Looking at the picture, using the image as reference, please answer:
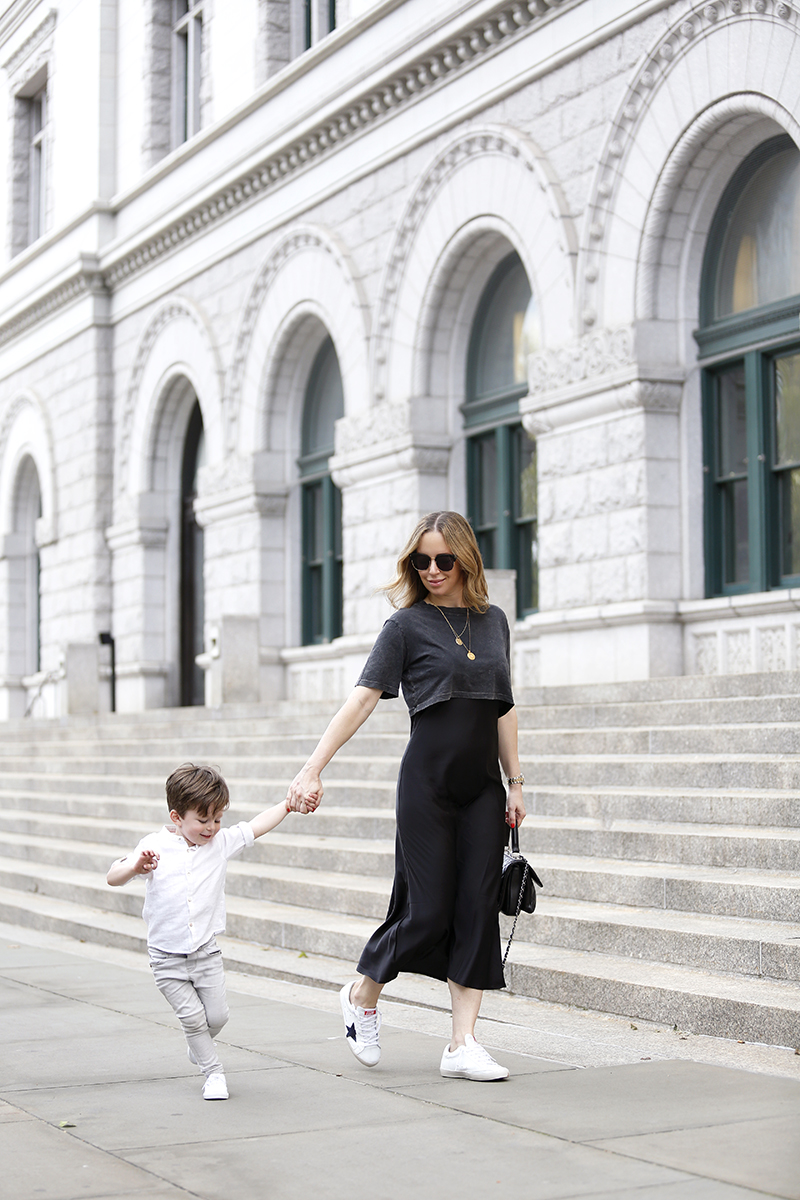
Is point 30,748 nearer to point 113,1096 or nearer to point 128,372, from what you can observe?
point 128,372

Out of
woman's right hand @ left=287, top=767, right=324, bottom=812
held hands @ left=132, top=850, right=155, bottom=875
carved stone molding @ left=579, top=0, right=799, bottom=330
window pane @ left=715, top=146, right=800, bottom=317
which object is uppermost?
carved stone molding @ left=579, top=0, right=799, bottom=330

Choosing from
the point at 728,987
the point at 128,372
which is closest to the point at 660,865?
the point at 728,987

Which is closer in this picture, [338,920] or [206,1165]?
[206,1165]

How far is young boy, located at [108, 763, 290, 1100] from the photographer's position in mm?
5508

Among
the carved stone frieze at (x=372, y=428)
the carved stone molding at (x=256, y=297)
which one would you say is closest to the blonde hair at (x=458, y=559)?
the carved stone frieze at (x=372, y=428)

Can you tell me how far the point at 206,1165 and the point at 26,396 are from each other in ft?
84.2

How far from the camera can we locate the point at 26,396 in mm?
28859

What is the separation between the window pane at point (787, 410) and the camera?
13234 millimetres

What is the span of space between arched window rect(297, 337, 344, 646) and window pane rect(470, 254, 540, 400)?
3487mm

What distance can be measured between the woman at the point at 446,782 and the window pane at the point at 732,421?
8.50 metres

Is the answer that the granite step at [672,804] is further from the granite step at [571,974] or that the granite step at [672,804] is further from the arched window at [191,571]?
the arched window at [191,571]

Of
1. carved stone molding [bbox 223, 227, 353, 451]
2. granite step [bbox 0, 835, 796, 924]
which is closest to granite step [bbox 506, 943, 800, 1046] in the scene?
granite step [bbox 0, 835, 796, 924]

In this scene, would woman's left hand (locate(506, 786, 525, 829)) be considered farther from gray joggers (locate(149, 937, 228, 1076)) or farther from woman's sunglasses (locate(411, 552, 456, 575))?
gray joggers (locate(149, 937, 228, 1076))

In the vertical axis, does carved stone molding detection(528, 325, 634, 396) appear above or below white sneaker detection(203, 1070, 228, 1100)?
above
